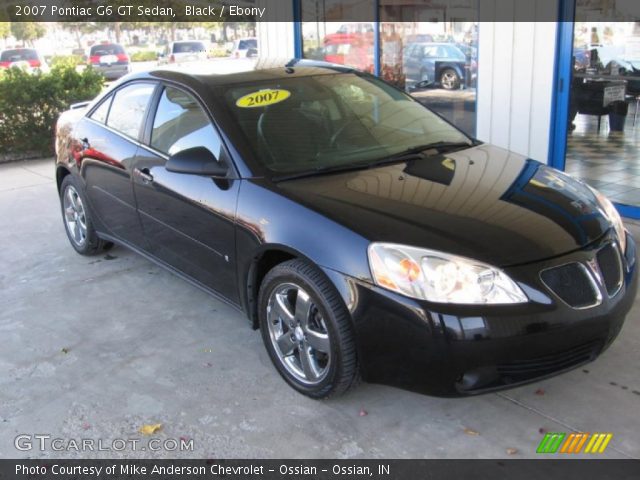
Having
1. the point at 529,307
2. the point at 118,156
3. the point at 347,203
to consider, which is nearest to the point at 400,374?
the point at 529,307

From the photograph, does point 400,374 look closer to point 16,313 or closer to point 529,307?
point 529,307

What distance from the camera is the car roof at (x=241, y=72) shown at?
4148 mm

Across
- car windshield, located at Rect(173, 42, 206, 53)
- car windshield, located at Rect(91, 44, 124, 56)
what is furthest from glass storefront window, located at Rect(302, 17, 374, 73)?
car windshield, located at Rect(173, 42, 206, 53)

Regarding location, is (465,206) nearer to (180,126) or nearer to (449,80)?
(180,126)

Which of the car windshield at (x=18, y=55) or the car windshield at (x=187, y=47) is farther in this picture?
the car windshield at (x=187, y=47)

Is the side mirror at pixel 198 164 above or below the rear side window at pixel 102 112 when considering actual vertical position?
below

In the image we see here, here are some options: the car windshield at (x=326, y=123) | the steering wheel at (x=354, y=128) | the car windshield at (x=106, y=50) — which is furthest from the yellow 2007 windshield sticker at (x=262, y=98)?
the car windshield at (x=106, y=50)

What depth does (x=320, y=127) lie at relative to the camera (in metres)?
3.94

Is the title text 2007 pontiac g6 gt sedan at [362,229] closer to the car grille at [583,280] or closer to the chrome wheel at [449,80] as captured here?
the car grille at [583,280]

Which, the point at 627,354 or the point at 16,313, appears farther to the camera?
the point at 16,313

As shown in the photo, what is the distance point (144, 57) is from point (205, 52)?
43.7 feet

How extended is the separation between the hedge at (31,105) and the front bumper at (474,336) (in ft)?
30.3

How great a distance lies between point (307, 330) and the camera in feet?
10.8

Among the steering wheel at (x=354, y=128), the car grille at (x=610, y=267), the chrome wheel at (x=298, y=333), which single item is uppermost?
the steering wheel at (x=354, y=128)
